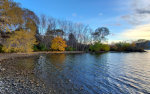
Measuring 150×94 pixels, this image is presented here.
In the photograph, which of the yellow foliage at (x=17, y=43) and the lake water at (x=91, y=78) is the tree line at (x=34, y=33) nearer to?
the yellow foliage at (x=17, y=43)

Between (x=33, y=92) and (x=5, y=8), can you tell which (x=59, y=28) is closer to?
(x=5, y=8)

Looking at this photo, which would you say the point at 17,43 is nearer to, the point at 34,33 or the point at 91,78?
the point at 34,33

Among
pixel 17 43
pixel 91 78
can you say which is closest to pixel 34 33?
pixel 17 43

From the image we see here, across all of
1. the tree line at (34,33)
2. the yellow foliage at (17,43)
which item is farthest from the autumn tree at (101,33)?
the yellow foliage at (17,43)

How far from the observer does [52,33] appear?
49.4 meters

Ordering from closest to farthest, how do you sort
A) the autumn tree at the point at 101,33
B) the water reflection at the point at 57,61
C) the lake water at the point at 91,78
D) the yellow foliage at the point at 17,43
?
the lake water at the point at 91,78
the water reflection at the point at 57,61
the yellow foliage at the point at 17,43
the autumn tree at the point at 101,33

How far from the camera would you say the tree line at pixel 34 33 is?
652 inches

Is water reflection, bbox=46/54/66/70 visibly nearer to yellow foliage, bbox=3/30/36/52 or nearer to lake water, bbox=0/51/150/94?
lake water, bbox=0/51/150/94

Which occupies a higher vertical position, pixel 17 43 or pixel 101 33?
pixel 101 33

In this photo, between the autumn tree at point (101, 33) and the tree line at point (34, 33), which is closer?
the tree line at point (34, 33)

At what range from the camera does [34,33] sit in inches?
1416

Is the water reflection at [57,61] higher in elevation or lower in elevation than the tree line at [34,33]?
lower

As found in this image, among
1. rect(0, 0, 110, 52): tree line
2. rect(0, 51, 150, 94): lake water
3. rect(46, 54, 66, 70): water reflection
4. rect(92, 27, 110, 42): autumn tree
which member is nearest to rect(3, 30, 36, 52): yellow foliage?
rect(0, 0, 110, 52): tree line

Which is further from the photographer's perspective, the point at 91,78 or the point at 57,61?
the point at 57,61
